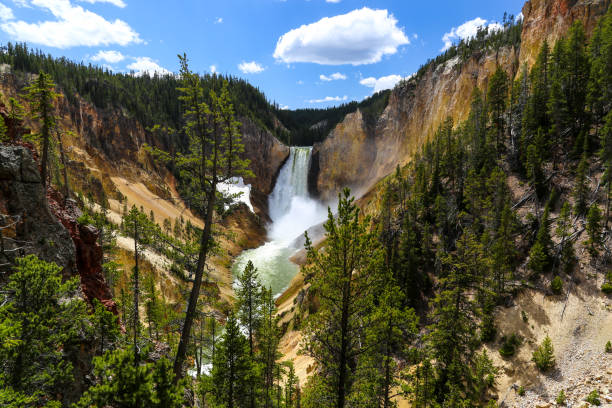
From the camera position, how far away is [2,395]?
17.8ft

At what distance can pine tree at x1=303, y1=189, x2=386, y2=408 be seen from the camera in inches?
382

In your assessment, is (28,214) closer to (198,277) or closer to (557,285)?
(198,277)

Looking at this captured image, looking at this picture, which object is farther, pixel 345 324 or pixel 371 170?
pixel 371 170

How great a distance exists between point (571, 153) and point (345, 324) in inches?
1493

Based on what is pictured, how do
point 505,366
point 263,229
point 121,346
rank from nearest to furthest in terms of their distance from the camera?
1. point 121,346
2. point 505,366
3. point 263,229

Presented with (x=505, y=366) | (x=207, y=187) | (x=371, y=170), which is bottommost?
(x=505, y=366)

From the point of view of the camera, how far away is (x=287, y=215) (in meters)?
95.4

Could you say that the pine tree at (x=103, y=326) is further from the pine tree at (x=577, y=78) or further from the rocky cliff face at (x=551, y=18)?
the rocky cliff face at (x=551, y=18)

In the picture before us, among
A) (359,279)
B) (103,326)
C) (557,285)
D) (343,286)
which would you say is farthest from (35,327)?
(557,285)

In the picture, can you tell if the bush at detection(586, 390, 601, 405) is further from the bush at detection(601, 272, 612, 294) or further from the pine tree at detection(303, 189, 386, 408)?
the pine tree at detection(303, 189, 386, 408)

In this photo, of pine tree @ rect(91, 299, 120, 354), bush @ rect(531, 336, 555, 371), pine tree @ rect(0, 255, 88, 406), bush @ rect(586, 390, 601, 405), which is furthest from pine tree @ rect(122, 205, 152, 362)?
bush @ rect(531, 336, 555, 371)

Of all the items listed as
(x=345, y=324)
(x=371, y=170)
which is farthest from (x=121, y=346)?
(x=371, y=170)

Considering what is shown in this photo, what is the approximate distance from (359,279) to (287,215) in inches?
3369

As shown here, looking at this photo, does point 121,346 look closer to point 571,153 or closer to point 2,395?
point 2,395
